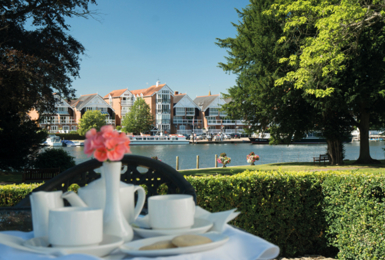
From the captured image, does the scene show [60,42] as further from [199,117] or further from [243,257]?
[199,117]

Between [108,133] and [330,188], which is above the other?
[108,133]

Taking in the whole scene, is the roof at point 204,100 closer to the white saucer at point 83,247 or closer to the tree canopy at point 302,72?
the tree canopy at point 302,72

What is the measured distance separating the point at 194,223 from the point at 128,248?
50 cm

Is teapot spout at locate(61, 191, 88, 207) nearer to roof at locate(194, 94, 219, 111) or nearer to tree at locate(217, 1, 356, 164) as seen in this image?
tree at locate(217, 1, 356, 164)

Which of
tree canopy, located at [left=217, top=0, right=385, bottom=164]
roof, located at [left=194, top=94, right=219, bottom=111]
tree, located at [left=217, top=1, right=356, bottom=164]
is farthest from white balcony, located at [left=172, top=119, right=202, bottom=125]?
tree, located at [left=217, top=1, right=356, bottom=164]

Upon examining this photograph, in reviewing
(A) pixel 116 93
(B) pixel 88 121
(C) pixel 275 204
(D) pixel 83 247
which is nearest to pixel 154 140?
(B) pixel 88 121

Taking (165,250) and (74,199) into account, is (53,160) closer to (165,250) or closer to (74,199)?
(74,199)

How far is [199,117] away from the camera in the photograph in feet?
300

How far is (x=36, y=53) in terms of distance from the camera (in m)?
14.0

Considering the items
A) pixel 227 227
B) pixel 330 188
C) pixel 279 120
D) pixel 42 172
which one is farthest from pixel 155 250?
pixel 279 120

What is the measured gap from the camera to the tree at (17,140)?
637 inches

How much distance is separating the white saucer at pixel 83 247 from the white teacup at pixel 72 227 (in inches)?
1.0

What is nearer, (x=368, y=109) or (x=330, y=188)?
(x=330, y=188)

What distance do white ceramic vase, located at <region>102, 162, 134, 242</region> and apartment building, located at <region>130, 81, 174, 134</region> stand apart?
8221cm
